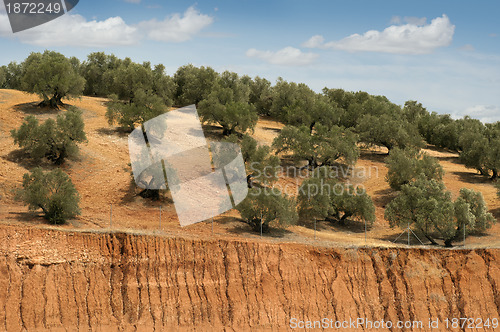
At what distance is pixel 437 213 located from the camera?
31.4 m

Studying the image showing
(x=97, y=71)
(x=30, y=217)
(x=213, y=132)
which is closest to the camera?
(x=30, y=217)

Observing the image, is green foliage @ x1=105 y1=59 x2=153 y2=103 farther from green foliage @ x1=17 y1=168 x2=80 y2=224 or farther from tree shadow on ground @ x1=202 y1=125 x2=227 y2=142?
green foliage @ x1=17 y1=168 x2=80 y2=224

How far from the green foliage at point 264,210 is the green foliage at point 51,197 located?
30.0 ft

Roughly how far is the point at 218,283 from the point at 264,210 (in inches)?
238

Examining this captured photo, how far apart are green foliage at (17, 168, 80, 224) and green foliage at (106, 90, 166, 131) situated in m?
15.4

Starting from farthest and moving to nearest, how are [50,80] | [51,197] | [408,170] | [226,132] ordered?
[226,132] → [50,80] → [408,170] → [51,197]

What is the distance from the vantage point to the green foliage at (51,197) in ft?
90.0

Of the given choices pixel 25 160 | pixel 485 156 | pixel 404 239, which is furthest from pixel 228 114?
pixel 485 156

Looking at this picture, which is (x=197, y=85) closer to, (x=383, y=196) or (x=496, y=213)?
(x=383, y=196)

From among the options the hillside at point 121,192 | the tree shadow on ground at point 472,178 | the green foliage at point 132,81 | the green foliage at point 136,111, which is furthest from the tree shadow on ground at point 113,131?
the tree shadow on ground at point 472,178

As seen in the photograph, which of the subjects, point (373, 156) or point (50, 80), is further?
point (373, 156)

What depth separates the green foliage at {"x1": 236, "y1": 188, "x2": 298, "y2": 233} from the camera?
2997 centimetres

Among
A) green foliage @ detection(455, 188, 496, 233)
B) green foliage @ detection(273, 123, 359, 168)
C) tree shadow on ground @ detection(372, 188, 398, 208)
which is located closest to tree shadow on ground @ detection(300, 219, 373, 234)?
tree shadow on ground @ detection(372, 188, 398, 208)

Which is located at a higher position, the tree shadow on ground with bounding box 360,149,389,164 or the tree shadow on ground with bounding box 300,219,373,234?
the tree shadow on ground with bounding box 360,149,389,164
